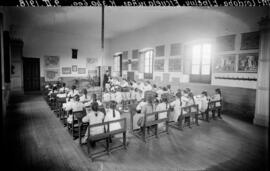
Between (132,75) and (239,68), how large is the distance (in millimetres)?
7399

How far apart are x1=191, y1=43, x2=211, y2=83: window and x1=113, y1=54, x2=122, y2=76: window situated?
286 inches

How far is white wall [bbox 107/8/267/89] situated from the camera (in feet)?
19.9

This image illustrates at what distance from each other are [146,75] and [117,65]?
14.5 feet

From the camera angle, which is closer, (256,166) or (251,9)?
(256,166)

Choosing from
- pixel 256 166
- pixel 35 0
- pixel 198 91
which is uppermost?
pixel 35 0

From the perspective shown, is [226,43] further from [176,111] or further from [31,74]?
[31,74]

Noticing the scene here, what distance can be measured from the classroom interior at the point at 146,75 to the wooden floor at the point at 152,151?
2 centimetres

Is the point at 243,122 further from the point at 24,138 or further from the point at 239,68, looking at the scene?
the point at 24,138

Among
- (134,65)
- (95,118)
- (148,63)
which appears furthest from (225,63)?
(134,65)

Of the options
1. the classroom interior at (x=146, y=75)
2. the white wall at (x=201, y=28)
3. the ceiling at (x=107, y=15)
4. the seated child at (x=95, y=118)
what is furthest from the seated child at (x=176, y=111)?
the ceiling at (x=107, y=15)

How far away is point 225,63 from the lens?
6758 millimetres

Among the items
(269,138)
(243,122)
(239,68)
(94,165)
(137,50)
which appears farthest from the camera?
(137,50)

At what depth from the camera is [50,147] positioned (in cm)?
367

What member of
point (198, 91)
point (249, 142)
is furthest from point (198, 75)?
point (249, 142)
